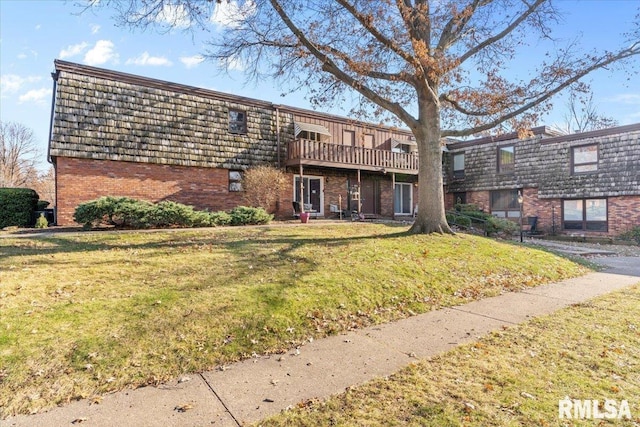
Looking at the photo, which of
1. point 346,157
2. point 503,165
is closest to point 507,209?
point 503,165

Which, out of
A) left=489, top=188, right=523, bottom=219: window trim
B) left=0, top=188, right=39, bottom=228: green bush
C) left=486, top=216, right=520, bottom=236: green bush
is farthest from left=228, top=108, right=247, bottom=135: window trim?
left=489, top=188, right=523, bottom=219: window trim

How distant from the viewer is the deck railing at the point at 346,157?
16.8m

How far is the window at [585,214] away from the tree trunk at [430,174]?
46.4ft

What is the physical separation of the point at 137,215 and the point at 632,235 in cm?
2141

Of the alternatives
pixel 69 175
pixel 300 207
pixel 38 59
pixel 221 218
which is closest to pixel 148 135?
pixel 69 175

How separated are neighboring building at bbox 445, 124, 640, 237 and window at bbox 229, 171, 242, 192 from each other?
630 inches

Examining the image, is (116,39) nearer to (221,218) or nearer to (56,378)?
(221,218)

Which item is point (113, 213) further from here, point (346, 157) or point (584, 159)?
point (584, 159)

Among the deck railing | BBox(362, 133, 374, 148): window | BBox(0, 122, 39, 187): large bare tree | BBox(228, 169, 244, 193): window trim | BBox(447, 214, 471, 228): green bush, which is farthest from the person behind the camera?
BBox(0, 122, 39, 187): large bare tree

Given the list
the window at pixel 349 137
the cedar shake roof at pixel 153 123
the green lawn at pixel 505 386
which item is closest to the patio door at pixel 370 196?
the window at pixel 349 137

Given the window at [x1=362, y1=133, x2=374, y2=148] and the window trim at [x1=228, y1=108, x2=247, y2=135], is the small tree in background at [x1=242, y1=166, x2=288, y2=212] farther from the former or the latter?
the window at [x1=362, y1=133, x2=374, y2=148]

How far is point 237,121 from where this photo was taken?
55.1 feet

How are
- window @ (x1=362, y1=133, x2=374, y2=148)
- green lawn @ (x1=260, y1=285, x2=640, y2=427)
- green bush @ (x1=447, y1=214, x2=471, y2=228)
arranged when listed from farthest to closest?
window @ (x1=362, y1=133, x2=374, y2=148), green bush @ (x1=447, y1=214, x2=471, y2=228), green lawn @ (x1=260, y1=285, x2=640, y2=427)

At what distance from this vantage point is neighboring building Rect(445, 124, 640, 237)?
18078mm
